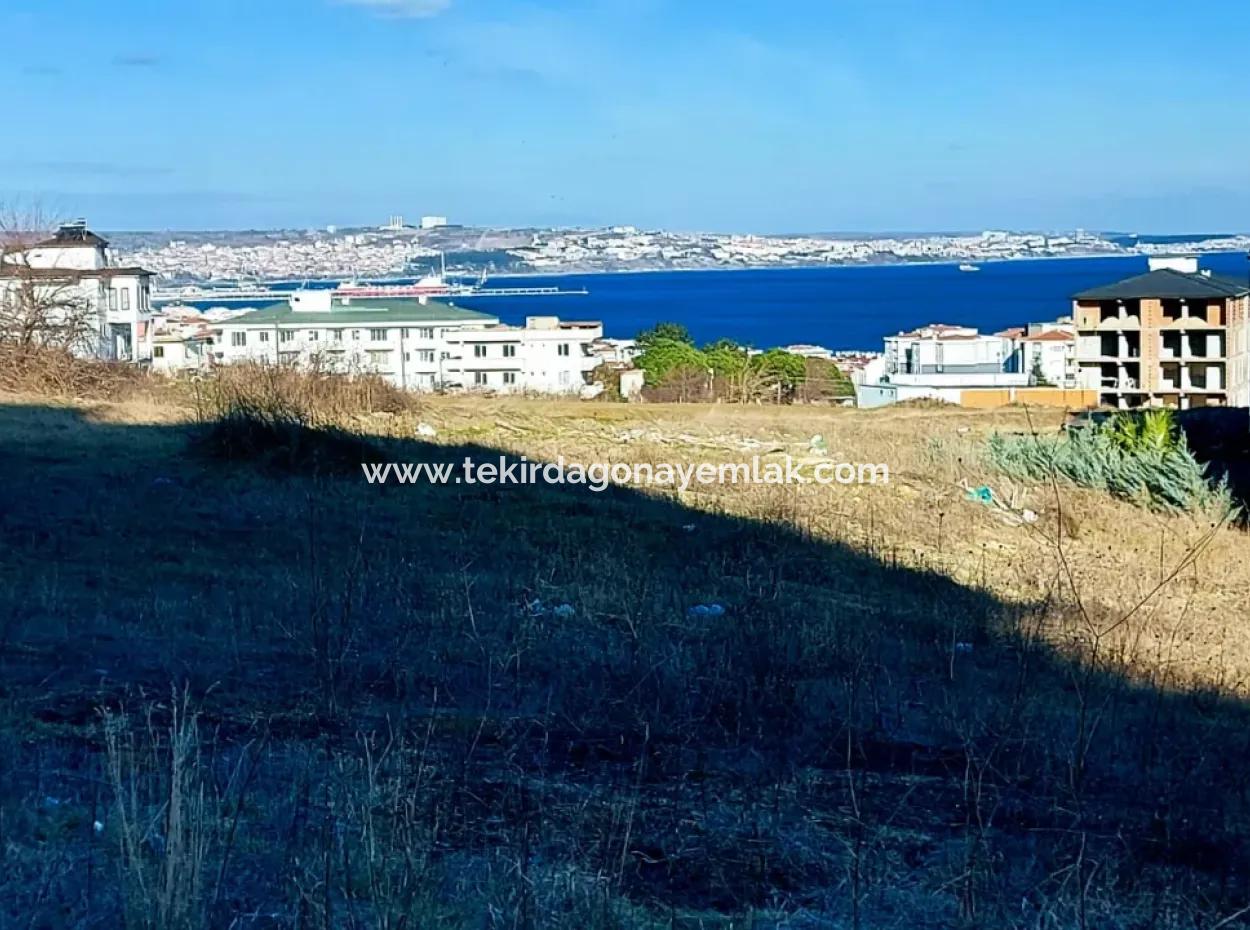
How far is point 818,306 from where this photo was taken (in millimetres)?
147125

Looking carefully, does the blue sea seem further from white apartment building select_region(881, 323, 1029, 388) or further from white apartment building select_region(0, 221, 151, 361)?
white apartment building select_region(0, 221, 151, 361)

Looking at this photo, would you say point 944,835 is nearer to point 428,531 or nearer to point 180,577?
point 180,577

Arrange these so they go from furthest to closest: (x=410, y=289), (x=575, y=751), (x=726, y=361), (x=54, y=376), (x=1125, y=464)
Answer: (x=410, y=289) → (x=726, y=361) → (x=54, y=376) → (x=1125, y=464) → (x=575, y=751)

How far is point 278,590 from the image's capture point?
726 centimetres

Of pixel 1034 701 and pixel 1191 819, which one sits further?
pixel 1034 701

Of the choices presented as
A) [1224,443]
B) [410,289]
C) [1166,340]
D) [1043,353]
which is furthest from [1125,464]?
[410,289]

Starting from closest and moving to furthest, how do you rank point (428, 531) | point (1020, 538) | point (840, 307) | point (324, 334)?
point (428, 531) < point (1020, 538) < point (324, 334) < point (840, 307)

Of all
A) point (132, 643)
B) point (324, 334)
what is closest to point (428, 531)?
point (132, 643)

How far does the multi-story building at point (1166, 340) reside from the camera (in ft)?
124

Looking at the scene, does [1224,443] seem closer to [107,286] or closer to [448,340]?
[107,286]

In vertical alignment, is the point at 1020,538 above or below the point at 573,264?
below

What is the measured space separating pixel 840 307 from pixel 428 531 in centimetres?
13623

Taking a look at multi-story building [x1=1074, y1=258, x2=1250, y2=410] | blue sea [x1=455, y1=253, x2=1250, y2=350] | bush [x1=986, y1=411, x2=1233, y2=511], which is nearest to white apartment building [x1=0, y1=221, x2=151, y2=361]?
bush [x1=986, y1=411, x2=1233, y2=511]

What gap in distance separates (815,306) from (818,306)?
31 cm
